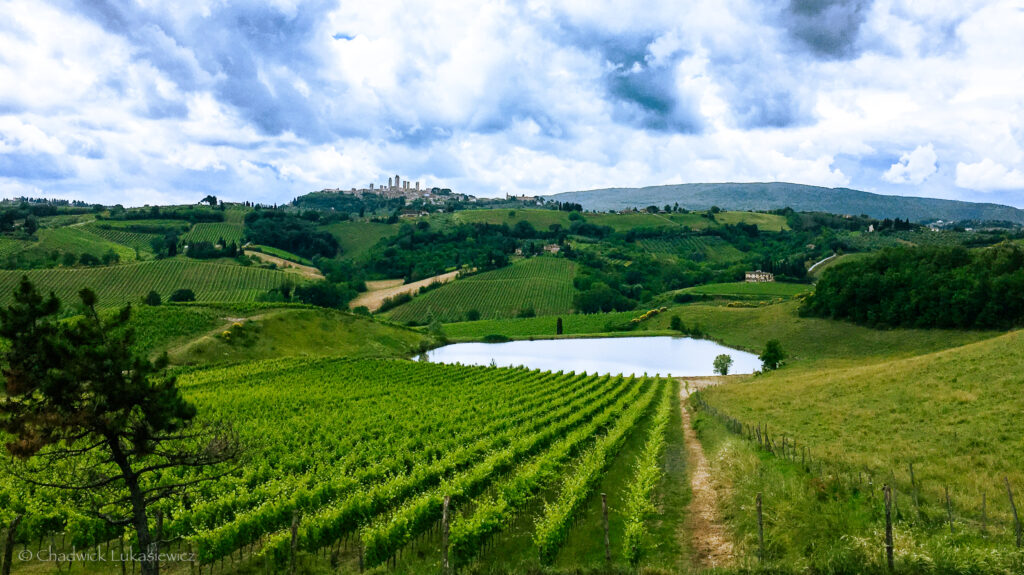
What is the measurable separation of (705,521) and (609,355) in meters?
63.6

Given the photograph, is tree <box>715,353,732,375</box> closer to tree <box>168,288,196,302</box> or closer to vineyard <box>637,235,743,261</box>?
tree <box>168,288,196,302</box>

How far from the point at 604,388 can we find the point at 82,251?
137 metres

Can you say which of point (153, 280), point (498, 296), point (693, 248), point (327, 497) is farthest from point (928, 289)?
point (153, 280)

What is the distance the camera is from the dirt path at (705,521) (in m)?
15.2

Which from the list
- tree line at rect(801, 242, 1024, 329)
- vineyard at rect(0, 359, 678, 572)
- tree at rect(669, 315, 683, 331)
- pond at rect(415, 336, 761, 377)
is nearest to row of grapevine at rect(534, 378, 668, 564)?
vineyard at rect(0, 359, 678, 572)

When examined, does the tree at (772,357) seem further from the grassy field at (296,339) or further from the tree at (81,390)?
the tree at (81,390)

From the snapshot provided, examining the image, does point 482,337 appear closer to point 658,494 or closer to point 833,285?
point 833,285

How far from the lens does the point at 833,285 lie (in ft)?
272

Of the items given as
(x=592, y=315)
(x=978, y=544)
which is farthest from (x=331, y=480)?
(x=592, y=315)

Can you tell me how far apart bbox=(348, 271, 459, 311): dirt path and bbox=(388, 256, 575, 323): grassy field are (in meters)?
5.76

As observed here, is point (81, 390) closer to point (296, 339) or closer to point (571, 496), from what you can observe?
point (571, 496)

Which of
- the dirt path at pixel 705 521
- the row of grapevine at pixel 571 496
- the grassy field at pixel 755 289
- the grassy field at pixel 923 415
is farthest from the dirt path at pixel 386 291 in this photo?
the dirt path at pixel 705 521

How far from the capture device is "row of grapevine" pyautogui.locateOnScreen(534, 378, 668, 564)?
1478 cm

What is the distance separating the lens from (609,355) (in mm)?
81125
